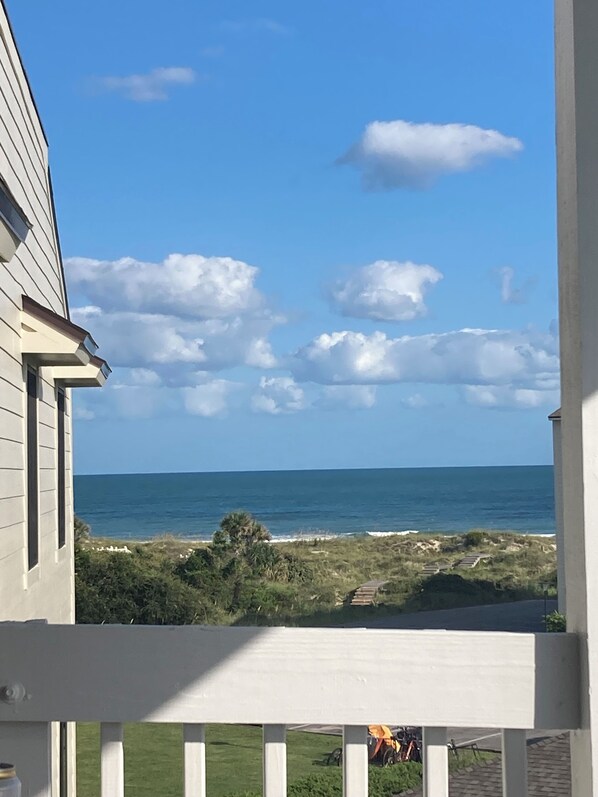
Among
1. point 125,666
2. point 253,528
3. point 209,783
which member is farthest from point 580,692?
point 253,528

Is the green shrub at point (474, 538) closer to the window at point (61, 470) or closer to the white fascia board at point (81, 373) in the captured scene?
the window at point (61, 470)

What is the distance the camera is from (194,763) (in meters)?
1.11

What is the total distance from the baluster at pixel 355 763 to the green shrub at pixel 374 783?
7.17m

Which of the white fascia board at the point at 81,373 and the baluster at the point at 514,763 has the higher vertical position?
the white fascia board at the point at 81,373

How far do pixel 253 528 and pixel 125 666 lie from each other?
106ft

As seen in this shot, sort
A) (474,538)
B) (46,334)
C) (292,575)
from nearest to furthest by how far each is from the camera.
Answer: (46,334)
(292,575)
(474,538)

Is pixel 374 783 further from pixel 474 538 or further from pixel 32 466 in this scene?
pixel 474 538

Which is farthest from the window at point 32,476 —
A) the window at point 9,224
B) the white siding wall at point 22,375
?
the window at point 9,224

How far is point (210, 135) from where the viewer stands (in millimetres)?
63875

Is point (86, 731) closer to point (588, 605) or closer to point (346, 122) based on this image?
point (588, 605)

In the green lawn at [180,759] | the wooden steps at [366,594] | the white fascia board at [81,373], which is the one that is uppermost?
the white fascia board at [81,373]

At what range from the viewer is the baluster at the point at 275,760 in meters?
1.11

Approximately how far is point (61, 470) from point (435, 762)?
6626mm

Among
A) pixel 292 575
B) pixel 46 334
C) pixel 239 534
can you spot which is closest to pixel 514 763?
pixel 46 334
